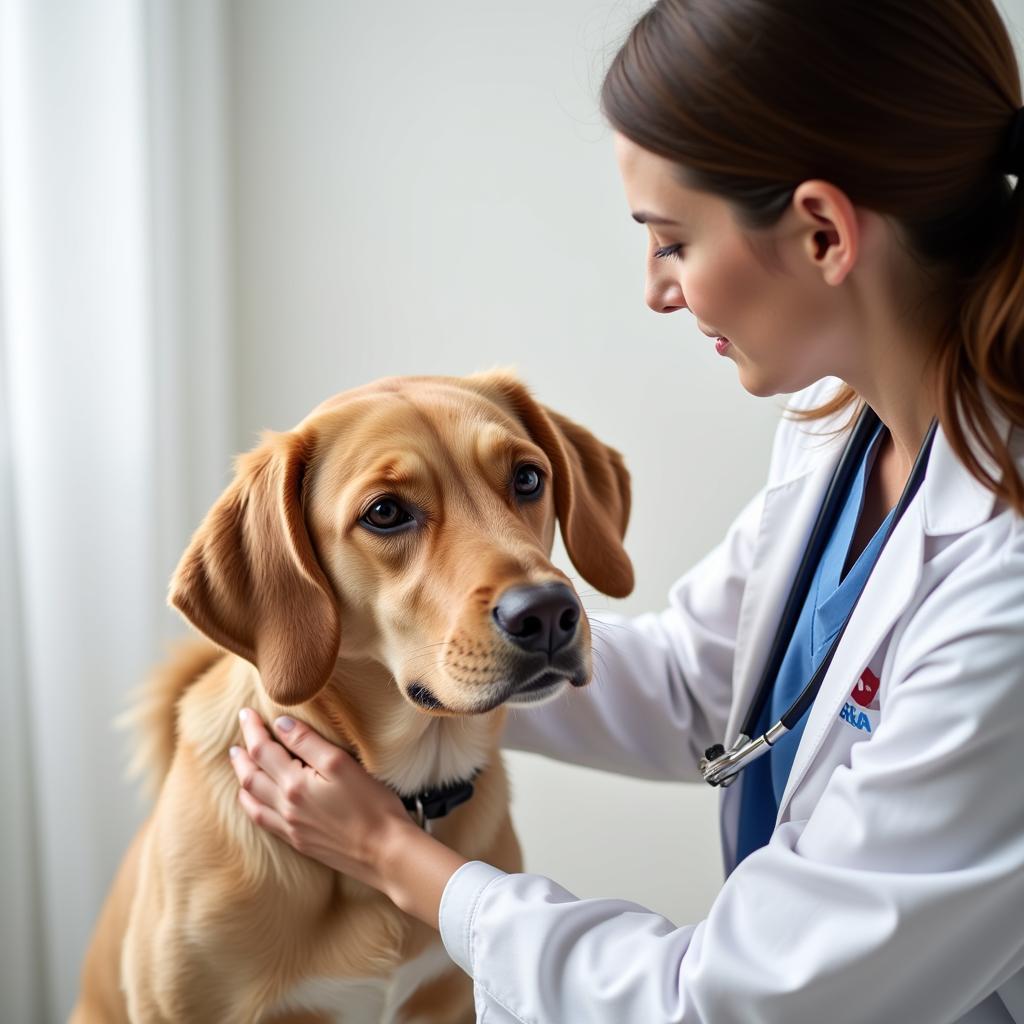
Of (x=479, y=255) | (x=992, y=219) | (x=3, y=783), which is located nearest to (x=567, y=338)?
(x=479, y=255)

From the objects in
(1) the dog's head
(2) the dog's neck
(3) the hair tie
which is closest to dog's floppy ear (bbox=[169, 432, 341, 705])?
(1) the dog's head

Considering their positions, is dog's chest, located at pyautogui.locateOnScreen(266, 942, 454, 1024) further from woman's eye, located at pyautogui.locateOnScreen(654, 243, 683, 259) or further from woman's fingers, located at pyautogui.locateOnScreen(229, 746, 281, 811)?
woman's eye, located at pyautogui.locateOnScreen(654, 243, 683, 259)

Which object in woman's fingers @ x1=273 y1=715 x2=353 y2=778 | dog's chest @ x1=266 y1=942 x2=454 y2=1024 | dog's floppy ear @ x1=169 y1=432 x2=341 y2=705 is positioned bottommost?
dog's chest @ x1=266 y1=942 x2=454 y2=1024

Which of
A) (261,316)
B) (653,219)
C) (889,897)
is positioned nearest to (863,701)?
(889,897)

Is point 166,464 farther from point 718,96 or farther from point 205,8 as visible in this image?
point 718,96

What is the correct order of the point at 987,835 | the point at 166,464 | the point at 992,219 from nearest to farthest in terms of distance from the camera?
the point at 987,835
the point at 992,219
the point at 166,464

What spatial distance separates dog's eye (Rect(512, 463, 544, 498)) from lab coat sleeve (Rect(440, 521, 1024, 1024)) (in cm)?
55

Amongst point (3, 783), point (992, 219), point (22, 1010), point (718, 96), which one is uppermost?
point (718, 96)

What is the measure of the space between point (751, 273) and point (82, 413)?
1.39 m

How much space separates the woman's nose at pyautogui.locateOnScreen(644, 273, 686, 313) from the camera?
1471 millimetres

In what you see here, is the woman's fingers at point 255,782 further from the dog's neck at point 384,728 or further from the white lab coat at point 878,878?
the white lab coat at point 878,878

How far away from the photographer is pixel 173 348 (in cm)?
233

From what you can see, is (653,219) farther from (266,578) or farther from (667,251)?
(266,578)

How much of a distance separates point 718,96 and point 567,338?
1.29 meters
